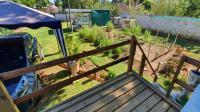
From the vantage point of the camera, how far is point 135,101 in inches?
150

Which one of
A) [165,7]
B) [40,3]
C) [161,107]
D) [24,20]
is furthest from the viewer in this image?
[40,3]

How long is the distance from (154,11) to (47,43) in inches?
408

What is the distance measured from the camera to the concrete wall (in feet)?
41.6

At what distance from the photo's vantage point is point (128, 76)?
4.68 metres

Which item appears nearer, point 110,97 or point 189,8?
point 110,97

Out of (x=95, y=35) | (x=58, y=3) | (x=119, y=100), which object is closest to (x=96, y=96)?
(x=119, y=100)

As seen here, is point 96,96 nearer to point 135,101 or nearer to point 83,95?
point 83,95

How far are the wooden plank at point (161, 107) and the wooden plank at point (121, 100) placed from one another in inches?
21.6

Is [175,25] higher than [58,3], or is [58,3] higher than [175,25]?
[58,3]

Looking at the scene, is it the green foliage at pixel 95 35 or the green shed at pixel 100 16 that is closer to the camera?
the green foliage at pixel 95 35

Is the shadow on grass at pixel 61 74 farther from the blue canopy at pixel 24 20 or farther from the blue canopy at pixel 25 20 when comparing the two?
the blue canopy at pixel 24 20

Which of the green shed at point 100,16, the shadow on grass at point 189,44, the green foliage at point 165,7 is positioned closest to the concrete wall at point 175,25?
the shadow on grass at point 189,44

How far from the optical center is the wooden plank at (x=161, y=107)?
364cm

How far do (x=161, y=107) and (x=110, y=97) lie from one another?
1164 millimetres
